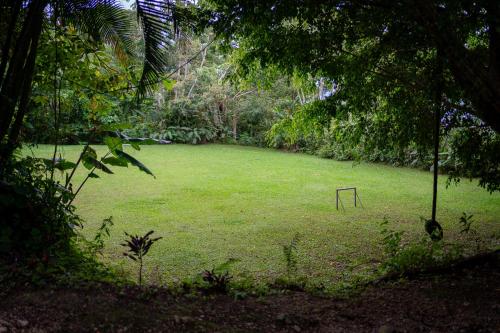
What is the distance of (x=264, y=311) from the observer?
2725 mm

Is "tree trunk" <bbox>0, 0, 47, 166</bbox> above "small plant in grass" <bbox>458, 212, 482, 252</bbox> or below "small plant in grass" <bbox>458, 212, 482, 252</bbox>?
above

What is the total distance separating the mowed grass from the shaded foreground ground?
1.77 meters

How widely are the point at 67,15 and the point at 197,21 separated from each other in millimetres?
1177

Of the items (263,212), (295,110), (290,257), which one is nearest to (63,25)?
(290,257)

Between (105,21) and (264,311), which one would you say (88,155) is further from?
(264,311)

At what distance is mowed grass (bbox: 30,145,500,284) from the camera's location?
5566 millimetres

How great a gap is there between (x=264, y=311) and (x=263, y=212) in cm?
562

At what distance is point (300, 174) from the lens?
1297 centimetres

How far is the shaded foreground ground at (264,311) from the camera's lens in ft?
7.09

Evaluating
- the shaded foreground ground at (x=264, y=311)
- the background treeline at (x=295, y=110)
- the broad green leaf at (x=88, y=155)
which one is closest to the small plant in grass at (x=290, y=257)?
the shaded foreground ground at (x=264, y=311)

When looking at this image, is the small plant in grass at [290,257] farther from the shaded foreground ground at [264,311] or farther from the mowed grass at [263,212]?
the shaded foreground ground at [264,311]

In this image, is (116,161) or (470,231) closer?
(116,161)

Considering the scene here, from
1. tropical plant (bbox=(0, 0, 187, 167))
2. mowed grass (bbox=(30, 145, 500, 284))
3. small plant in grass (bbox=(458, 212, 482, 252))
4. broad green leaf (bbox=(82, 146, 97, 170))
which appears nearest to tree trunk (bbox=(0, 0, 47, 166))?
tropical plant (bbox=(0, 0, 187, 167))

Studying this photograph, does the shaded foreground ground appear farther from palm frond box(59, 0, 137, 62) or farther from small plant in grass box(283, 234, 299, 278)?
palm frond box(59, 0, 137, 62)
